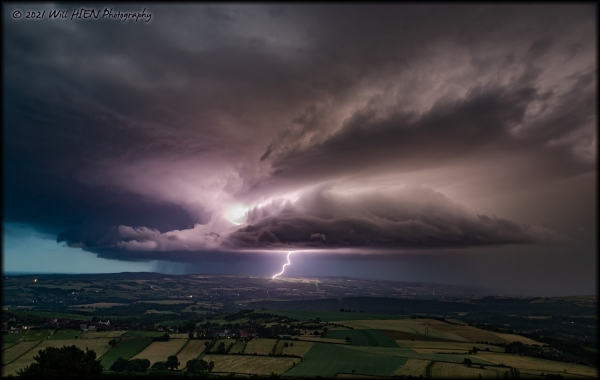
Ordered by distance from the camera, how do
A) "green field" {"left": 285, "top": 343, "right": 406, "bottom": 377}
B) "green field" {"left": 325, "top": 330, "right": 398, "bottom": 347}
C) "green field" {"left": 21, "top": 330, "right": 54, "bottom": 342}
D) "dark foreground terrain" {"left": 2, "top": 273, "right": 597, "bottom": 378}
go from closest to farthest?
"green field" {"left": 285, "top": 343, "right": 406, "bottom": 377} → "dark foreground terrain" {"left": 2, "top": 273, "right": 597, "bottom": 378} → "green field" {"left": 21, "top": 330, "right": 54, "bottom": 342} → "green field" {"left": 325, "top": 330, "right": 398, "bottom": 347}

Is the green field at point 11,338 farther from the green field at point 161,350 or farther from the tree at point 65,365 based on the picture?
the tree at point 65,365

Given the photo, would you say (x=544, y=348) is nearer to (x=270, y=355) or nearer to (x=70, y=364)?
(x=270, y=355)

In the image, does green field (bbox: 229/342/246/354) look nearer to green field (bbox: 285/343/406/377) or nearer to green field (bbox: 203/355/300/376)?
green field (bbox: 203/355/300/376)

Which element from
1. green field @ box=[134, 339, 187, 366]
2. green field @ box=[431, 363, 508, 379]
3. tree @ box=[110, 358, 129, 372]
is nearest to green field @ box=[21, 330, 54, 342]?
green field @ box=[134, 339, 187, 366]

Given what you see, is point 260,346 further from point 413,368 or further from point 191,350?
point 413,368

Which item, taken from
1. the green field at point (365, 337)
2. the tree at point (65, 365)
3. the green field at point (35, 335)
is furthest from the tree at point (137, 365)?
the green field at point (365, 337)

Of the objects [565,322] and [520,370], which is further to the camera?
[565,322]

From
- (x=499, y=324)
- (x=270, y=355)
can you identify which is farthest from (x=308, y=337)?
(x=499, y=324)
